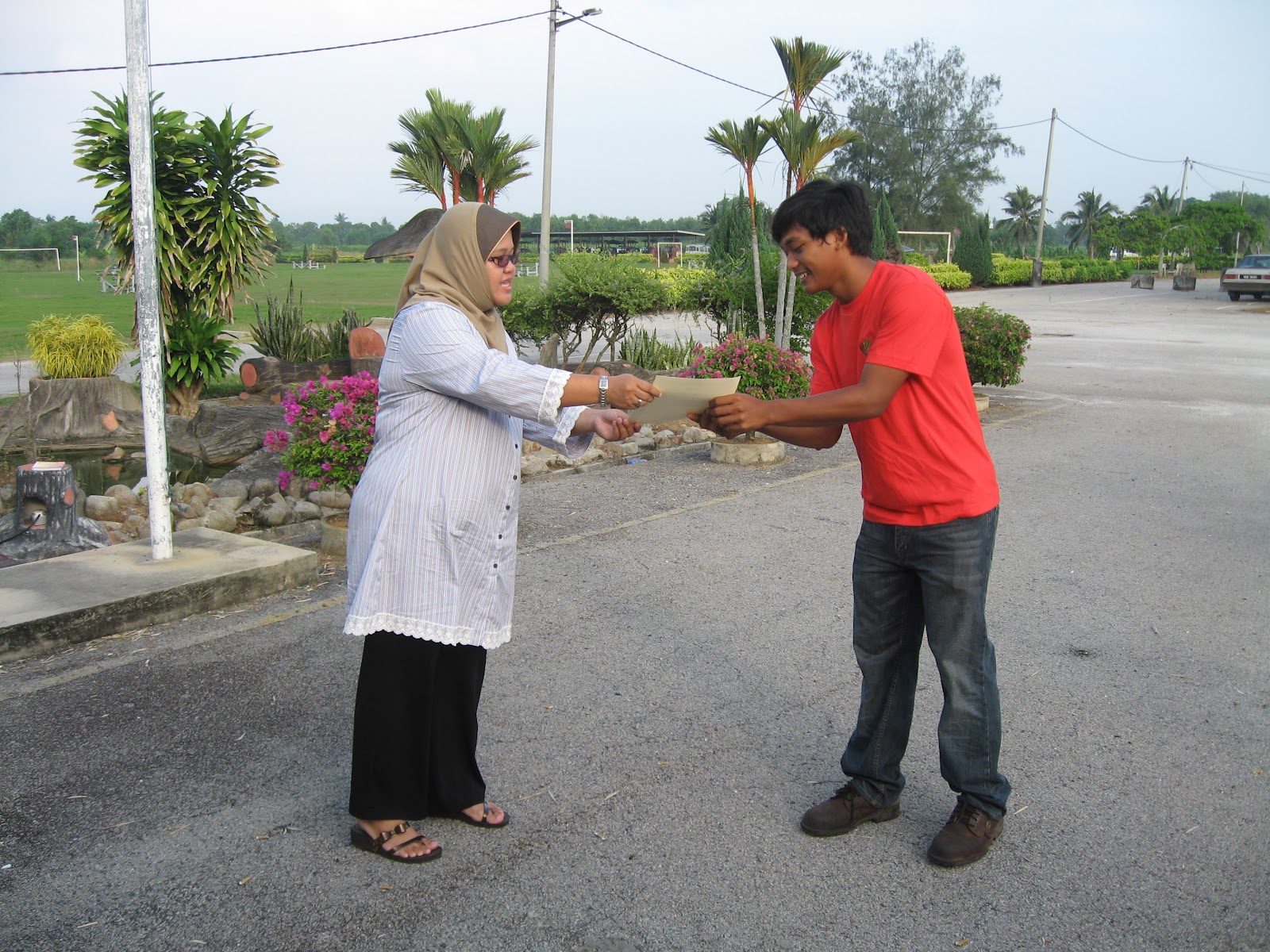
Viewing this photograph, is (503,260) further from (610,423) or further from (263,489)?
(263,489)

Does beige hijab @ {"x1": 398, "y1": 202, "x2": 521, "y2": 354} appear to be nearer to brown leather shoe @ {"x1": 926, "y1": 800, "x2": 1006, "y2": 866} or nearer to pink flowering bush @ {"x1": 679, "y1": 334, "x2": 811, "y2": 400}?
brown leather shoe @ {"x1": 926, "y1": 800, "x2": 1006, "y2": 866}

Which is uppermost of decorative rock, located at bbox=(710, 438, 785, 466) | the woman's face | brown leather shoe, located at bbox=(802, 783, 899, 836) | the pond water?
the woman's face

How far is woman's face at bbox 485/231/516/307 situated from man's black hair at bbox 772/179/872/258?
29.6 inches

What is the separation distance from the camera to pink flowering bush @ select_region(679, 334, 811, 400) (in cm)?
920

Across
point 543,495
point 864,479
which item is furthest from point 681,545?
point 864,479

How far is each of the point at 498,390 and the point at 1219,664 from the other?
3.68 m

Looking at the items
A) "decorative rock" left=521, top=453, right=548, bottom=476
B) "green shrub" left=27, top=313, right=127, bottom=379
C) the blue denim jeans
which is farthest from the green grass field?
the blue denim jeans

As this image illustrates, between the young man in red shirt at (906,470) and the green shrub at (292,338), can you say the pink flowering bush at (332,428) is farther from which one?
the green shrub at (292,338)

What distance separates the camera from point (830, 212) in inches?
113

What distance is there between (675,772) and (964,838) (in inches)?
39.4

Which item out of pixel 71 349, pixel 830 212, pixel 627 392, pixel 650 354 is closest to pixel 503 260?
pixel 627 392

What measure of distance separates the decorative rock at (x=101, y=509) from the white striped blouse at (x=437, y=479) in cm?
527

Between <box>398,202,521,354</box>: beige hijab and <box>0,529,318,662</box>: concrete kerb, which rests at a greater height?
<box>398,202,521,354</box>: beige hijab

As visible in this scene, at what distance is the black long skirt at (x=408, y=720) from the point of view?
3000 mm
